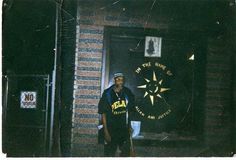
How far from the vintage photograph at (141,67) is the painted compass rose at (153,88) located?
0.02 m

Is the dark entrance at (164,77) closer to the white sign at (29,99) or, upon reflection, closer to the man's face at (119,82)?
the man's face at (119,82)

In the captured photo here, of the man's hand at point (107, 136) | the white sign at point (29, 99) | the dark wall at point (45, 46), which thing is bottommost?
the man's hand at point (107, 136)

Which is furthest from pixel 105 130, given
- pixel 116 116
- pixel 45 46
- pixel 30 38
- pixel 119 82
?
pixel 30 38

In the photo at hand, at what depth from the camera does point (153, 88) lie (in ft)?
17.4

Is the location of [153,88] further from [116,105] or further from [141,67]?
[116,105]

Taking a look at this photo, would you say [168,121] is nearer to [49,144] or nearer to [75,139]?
[75,139]

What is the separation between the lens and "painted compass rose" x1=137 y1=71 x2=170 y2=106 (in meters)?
5.21

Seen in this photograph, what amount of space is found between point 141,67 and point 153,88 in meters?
0.36

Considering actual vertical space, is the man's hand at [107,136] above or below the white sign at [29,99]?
below

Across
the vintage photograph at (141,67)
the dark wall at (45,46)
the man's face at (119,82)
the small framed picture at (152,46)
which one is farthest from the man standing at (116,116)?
the small framed picture at (152,46)

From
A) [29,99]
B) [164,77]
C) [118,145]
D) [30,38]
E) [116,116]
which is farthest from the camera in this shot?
[29,99]

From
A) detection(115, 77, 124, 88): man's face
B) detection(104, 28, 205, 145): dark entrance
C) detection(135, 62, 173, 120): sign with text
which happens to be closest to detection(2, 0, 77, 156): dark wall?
detection(104, 28, 205, 145): dark entrance

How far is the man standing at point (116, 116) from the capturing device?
15.7 feet

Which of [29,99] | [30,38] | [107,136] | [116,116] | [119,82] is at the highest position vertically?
[30,38]
